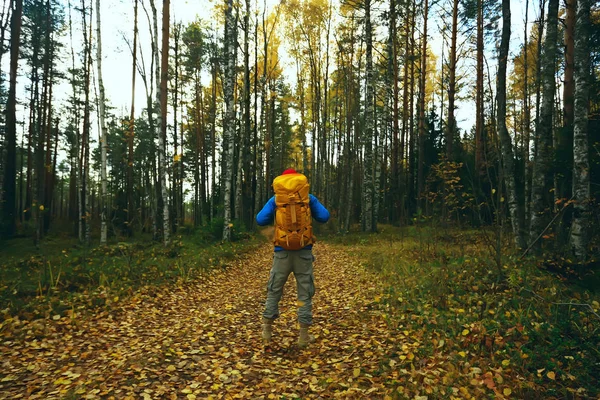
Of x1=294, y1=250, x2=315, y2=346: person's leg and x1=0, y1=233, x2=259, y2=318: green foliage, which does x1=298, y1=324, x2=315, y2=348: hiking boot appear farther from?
x1=0, y1=233, x2=259, y2=318: green foliage

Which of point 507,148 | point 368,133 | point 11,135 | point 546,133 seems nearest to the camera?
point 546,133

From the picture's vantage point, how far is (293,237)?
416 cm

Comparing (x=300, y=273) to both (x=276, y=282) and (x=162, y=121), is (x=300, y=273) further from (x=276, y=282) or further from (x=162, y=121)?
(x=162, y=121)

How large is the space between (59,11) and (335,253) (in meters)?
19.9

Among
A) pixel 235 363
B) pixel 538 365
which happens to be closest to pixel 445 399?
pixel 538 365

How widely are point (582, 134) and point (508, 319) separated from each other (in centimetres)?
381

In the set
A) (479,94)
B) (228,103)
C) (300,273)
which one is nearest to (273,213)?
(300,273)

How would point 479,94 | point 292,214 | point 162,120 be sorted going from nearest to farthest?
point 292,214 < point 162,120 < point 479,94

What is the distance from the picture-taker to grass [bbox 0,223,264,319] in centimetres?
549

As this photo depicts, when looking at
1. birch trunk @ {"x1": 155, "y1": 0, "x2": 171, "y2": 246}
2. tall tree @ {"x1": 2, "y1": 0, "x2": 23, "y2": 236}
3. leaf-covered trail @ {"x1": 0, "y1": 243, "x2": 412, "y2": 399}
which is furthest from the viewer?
tall tree @ {"x1": 2, "y1": 0, "x2": 23, "y2": 236}

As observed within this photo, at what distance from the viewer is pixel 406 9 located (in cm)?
1714

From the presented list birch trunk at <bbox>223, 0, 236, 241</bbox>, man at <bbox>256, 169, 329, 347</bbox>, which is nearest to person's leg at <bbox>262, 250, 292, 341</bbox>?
man at <bbox>256, 169, 329, 347</bbox>

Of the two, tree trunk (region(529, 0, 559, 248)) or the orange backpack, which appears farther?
tree trunk (region(529, 0, 559, 248))

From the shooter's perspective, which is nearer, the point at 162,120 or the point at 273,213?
the point at 273,213
